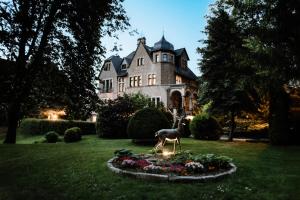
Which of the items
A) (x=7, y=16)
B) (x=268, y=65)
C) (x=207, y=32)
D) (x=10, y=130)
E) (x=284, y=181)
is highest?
(x=207, y=32)

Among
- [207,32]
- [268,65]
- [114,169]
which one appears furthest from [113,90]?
[114,169]

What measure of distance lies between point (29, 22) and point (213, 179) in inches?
381

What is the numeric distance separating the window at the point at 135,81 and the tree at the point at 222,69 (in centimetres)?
2675

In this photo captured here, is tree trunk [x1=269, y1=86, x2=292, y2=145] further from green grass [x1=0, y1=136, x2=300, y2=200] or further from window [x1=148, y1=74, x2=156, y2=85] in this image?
window [x1=148, y1=74, x2=156, y2=85]

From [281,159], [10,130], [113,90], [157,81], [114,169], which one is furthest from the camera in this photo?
[113,90]

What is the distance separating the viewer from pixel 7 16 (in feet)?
45.3

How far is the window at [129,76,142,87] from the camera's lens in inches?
2122

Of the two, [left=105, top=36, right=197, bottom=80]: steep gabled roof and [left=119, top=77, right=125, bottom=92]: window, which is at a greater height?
[left=105, top=36, right=197, bottom=80]: steep gabled roof

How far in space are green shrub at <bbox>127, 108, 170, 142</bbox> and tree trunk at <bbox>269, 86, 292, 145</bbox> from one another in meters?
7.61

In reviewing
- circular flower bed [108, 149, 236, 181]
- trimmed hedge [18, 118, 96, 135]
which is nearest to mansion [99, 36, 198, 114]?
trimmed hedge [18, 118, 96, 135]

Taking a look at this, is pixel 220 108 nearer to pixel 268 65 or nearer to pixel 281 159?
pixel 268 65

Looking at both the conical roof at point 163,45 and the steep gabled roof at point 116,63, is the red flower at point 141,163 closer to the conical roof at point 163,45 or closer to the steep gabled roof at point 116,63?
the conical roof at point 163,45

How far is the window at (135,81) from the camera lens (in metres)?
53.9

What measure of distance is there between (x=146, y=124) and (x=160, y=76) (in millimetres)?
28853
